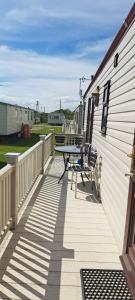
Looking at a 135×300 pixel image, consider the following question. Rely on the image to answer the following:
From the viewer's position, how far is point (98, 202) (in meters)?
5.04

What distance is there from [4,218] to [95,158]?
277 centimetres

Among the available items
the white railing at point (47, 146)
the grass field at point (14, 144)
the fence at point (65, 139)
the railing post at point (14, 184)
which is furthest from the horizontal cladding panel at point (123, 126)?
the fence at point (65, 139)

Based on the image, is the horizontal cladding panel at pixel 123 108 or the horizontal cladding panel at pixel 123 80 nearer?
the horizontal cladding panel at pixel 123 108

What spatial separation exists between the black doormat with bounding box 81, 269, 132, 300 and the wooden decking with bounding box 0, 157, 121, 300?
0.16 metres

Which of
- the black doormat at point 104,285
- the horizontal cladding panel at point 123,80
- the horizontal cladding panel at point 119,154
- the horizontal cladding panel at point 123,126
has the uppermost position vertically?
the horizontal cladding panel at point 123,80

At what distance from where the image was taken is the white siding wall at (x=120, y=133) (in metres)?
3.10

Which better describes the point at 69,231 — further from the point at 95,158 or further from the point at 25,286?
the point at 95,158

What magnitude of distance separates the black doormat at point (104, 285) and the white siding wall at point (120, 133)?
642 millimetres

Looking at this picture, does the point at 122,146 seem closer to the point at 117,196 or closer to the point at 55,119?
the point at 117,196

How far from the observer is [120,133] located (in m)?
3.53

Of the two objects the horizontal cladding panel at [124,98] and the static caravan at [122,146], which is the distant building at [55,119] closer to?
the static caravan at [122,146]

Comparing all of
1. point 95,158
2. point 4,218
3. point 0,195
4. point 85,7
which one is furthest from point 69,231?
point 85,7

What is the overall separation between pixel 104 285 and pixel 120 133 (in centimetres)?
181

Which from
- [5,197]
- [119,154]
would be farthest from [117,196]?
[5,197]
